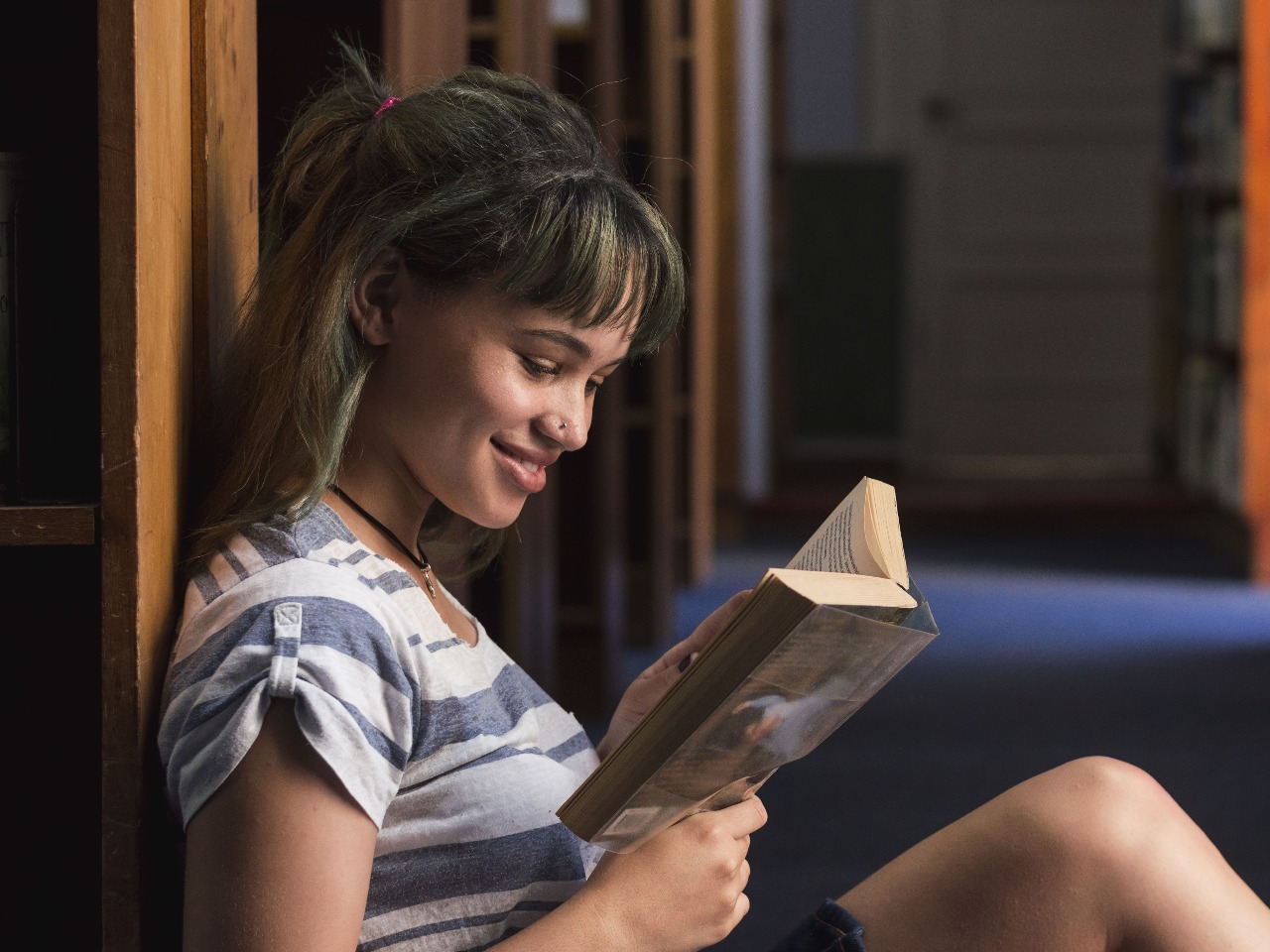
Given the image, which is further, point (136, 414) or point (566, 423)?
point (566, 423)

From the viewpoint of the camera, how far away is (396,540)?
92 centimetres

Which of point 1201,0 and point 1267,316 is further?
point 1201,0

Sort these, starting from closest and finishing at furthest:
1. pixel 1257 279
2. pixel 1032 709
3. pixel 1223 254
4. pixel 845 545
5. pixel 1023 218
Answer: pixel 845 545 < pixel 1032 709 < pixel 1257 279 < pixel 1223 254 < pixel 1023 218

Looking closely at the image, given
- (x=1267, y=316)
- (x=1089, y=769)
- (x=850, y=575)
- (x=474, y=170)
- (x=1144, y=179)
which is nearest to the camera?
(x=850, y=575)

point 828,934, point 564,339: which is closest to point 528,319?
point 564,339

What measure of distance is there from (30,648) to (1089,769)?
2.14 ft

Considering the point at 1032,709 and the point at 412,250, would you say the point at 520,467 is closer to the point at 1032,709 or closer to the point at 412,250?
the point at 412,250

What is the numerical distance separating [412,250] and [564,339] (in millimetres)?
97

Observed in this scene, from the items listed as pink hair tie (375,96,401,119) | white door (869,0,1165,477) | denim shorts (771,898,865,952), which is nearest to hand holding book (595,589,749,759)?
denim shorts (771,898,865,952)

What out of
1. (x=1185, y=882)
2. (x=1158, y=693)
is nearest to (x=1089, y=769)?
(x=1185, y=882)

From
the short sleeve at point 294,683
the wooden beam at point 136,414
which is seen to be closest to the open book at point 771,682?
the short sleeve at point 294,683

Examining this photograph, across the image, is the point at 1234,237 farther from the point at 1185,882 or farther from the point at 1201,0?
the point at 1185,882

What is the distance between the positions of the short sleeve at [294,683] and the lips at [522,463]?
0.43ft

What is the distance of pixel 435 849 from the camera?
32.3 inches
